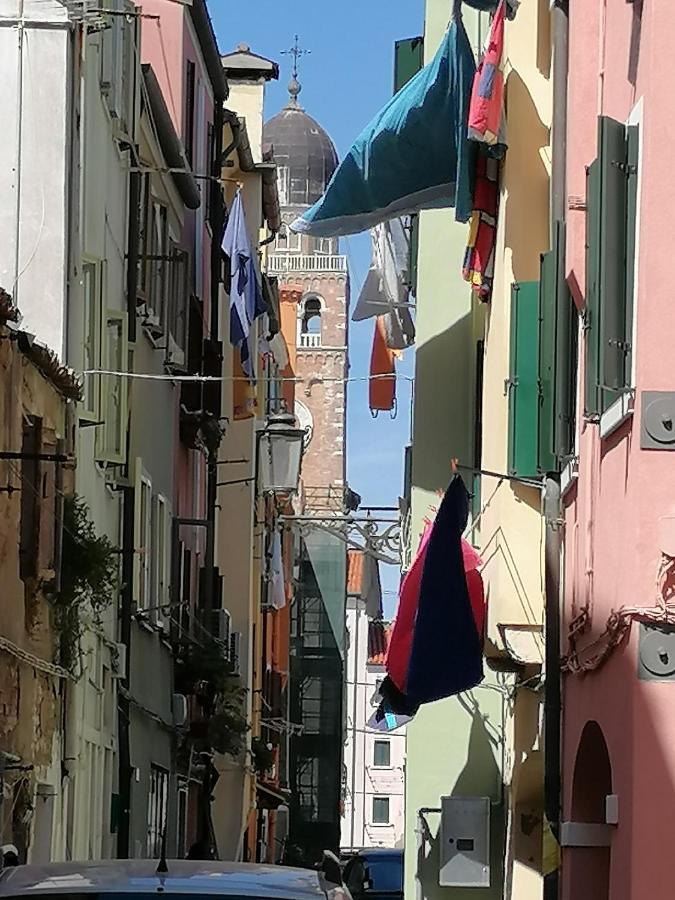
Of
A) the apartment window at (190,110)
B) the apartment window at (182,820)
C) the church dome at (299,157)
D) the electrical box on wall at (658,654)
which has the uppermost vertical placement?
the church dome at (299,157)

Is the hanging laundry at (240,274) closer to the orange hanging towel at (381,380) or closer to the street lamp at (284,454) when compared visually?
the street lamp at (284,454)

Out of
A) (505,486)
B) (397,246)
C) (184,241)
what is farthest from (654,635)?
(184,241)

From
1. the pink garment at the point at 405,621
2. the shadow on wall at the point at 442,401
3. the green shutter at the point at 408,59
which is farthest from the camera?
the green shutter at the point at 408,59

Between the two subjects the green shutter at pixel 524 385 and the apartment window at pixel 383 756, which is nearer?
the green shutter at pixel 524 385

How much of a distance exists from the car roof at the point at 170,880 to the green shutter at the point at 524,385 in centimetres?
614

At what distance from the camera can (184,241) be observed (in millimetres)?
29781

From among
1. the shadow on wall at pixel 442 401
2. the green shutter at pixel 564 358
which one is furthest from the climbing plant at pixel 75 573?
the green shutter at pixel 564 358

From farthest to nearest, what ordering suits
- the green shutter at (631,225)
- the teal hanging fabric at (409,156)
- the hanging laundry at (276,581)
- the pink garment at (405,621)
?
1. the hanging laundry at (276,581)
2. the teal hanging fabric at (409,156)
3. the pink garment at (405,621)
4. the green shutter at (631,225)

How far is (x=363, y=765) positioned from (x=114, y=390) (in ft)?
262

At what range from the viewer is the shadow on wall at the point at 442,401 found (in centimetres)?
2070

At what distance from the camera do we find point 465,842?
1969 cm

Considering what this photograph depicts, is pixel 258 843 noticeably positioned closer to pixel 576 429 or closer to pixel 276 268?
pixel 576 429

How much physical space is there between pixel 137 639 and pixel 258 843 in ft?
71.1

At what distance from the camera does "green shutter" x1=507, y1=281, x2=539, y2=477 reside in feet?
Answer: 46.3
